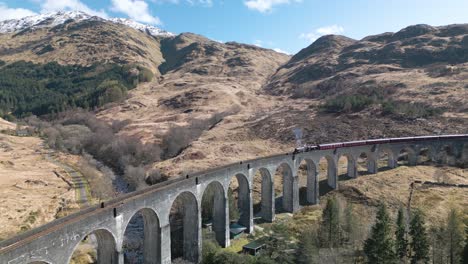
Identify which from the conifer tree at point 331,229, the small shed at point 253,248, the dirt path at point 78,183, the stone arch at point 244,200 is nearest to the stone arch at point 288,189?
the stone arch at point 244,200

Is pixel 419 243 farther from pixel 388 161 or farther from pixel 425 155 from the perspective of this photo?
pixel 425 155

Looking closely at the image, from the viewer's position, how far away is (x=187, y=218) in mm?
37500

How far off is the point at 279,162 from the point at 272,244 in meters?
13.1

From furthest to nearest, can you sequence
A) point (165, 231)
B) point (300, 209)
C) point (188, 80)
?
point (188, 80), point (300, 209), point (165, 231)

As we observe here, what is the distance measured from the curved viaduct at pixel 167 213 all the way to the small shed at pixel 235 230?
3.00 feet

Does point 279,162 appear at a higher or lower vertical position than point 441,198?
higher

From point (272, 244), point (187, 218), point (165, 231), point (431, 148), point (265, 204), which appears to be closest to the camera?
point (165, 231)

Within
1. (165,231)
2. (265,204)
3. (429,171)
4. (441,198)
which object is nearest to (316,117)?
(429,171)

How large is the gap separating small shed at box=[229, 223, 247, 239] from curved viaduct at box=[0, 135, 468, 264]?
3.00 ft

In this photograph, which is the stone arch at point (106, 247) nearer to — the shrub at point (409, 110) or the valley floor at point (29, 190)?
the valley floor at point (29, 190)

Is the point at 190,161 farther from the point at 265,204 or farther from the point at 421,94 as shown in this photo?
the point at 421,94

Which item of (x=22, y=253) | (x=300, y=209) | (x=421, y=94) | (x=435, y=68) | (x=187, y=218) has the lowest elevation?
(x=300, y=209)

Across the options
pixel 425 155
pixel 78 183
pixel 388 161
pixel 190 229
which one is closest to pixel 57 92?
pixel 78 183

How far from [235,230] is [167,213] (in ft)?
45.4
